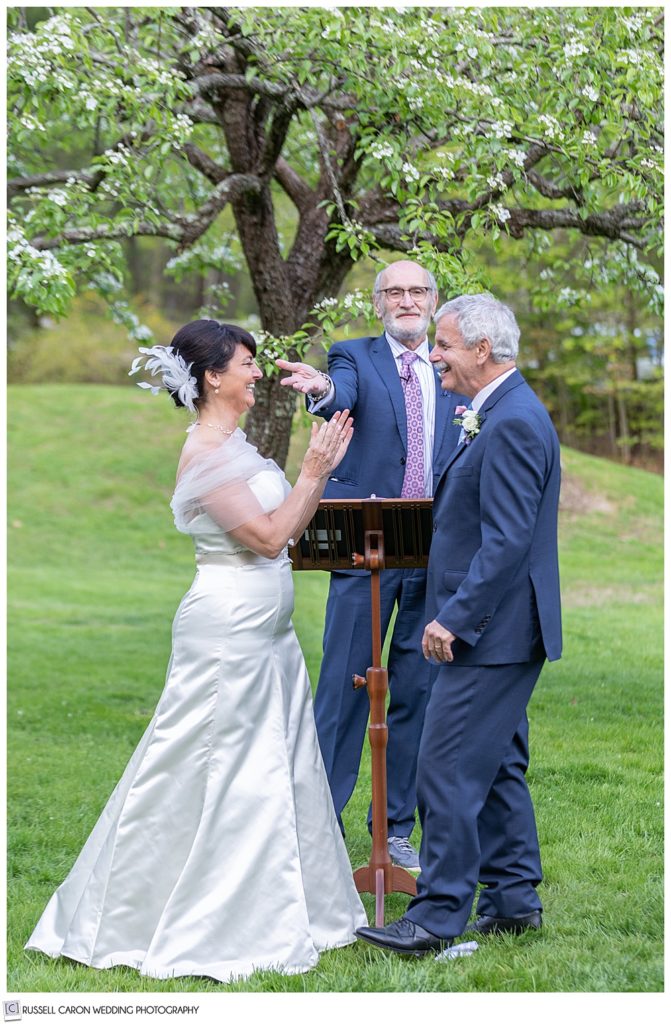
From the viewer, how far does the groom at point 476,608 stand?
3822mm

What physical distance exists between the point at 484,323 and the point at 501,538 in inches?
29.4

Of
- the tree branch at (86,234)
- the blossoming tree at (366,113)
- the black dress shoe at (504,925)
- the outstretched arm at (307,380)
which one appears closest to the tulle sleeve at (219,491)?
the outstretched arm at (307,380)

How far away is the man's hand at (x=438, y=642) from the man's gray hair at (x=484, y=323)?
94 centimetres

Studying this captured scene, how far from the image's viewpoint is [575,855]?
5215 mm

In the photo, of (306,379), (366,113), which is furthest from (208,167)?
(306,379)

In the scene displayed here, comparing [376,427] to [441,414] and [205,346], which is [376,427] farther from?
[205,346]

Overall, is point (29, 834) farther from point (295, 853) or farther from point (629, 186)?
point (629, 186)

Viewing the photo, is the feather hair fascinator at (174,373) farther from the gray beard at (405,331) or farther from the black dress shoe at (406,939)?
the black dress shoe at (406,939)

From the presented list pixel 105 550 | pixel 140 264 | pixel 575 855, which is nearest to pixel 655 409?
pixel 105 550

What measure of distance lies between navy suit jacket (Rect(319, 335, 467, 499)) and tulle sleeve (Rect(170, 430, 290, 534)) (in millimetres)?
969

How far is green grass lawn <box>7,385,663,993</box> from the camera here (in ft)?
13.1

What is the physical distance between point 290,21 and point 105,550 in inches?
478

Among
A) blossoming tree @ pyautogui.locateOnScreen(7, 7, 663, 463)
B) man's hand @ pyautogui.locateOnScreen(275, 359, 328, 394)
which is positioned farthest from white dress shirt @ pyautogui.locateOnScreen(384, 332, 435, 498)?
blossoming tree @ pyautogui.locateOnScreen(7, 7, 663, 463)

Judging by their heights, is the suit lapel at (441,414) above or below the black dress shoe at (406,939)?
above
